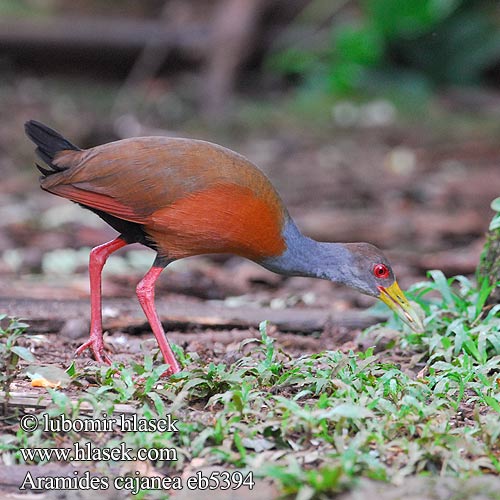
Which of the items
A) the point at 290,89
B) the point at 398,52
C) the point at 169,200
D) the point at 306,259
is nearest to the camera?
the point at 169,200

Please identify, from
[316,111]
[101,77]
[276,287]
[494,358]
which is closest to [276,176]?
[316,111]

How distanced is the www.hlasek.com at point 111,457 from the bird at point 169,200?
2.28 feet

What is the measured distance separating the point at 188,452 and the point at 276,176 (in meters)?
6.98

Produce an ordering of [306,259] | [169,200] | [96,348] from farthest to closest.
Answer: [306,259], [96,348], [169,200]

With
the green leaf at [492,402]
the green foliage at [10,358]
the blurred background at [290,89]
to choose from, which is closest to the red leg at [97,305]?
the green foliage at [10,358]

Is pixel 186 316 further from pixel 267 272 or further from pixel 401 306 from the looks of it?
pixel 267 272

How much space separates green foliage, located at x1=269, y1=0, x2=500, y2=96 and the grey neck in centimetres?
793

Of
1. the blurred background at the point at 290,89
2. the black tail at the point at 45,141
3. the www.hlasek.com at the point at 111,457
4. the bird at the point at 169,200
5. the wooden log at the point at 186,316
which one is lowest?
the www.hlasek.com at the point at 111,457

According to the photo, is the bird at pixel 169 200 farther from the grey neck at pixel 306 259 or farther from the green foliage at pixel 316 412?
the green foliage at pixel 316 412

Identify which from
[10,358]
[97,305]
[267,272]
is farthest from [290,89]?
[10,358]

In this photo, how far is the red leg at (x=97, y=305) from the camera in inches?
179

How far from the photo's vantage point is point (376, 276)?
16.1 feet

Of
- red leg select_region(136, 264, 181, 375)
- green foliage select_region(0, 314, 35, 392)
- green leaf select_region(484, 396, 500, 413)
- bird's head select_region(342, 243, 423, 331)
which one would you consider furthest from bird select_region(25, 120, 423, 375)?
green leaf select_region(484, 396, 500, 413)

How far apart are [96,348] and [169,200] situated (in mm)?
795
